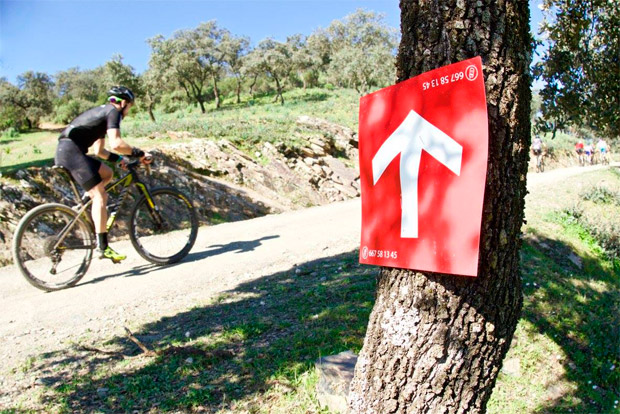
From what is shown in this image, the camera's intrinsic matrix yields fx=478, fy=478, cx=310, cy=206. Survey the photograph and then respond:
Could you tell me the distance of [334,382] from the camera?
3.19m

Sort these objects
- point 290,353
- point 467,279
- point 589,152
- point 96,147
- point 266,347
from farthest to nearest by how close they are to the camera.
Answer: point 589,152 → point 96,147 → point 266,347 → point 290,353 → point 467,279

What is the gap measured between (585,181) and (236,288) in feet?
47.0

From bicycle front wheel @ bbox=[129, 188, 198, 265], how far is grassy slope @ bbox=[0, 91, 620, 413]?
1736 mm

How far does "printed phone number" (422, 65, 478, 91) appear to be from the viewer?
1956 mm

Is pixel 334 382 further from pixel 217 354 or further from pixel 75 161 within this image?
pixel 75 161

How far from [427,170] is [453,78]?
0.40 meters

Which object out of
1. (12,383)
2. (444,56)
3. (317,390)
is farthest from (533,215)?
(12,383)

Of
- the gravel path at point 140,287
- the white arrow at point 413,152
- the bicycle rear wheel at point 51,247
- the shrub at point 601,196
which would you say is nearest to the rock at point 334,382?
the white arrow at point 413,152

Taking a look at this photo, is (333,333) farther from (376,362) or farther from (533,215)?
(533,215)

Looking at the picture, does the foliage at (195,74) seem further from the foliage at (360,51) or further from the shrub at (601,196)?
the shrub at (601,196)

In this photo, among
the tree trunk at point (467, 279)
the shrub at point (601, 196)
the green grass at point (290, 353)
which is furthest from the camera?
the shrub at point (601, 196)

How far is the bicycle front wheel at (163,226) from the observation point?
6574mm

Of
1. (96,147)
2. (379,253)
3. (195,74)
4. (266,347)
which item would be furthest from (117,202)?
(195,74)

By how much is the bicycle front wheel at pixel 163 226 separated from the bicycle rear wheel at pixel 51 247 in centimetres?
65
